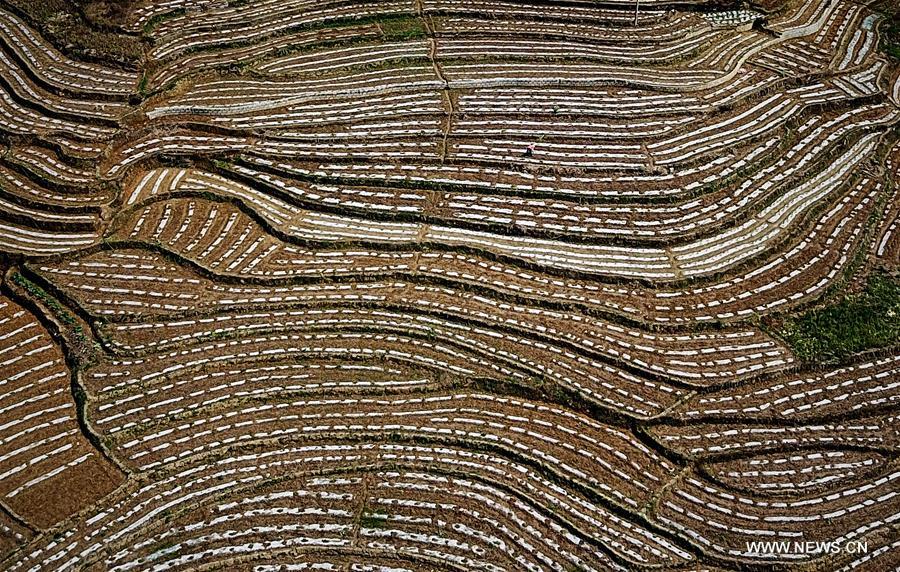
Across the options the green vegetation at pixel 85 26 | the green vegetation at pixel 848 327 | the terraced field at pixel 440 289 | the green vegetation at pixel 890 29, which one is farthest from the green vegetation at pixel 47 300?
the green vegetation at pixel 890 29

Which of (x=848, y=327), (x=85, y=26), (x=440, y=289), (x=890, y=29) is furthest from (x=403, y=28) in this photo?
(x=890, y=29)

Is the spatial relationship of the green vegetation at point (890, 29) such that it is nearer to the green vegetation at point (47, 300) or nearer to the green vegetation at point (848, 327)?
the green vegetation at point (848, 327)

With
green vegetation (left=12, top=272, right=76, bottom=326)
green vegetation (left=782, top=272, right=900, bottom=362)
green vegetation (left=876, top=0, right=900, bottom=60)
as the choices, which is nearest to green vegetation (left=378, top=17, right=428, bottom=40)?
green vegetation (left=12, top=272, right=76, bottom=326)

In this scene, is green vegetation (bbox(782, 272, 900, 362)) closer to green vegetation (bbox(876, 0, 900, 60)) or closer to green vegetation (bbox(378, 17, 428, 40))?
green vegetation (bbox(876, 0, 900, 60))

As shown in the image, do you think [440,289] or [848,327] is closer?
[848,327]

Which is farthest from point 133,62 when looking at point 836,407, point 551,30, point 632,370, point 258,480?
point 836,407

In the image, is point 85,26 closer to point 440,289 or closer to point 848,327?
point 440,289
